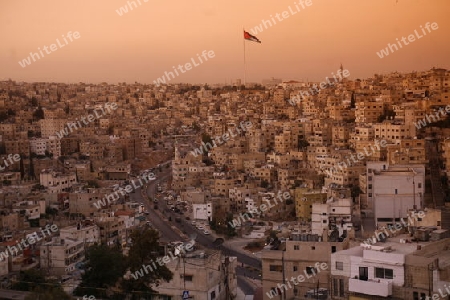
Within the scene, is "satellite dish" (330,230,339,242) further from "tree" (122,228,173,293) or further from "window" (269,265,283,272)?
"tree" (122,228,173,293)

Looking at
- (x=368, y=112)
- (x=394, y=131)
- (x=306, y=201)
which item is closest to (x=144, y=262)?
(x=306, y=201)

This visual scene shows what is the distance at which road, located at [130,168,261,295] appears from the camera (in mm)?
9062

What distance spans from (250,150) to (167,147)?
4.73 m

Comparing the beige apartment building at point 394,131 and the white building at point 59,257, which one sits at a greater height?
Answer: the beige apartment building at point 394,131

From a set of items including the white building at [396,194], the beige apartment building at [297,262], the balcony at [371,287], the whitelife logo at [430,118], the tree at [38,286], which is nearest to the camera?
the balcony at [371,287]

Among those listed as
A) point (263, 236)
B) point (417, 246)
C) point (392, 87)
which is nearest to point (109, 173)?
point (263, 236)

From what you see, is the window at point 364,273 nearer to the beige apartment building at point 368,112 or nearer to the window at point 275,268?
the window at point 275,268

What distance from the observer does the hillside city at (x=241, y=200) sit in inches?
250

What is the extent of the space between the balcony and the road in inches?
112

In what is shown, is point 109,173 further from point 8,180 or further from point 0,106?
point 0,106

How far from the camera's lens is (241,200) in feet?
43.9

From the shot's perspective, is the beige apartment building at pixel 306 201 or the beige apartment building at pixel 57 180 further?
the beige apartment building at pixel 57 180

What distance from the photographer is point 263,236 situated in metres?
11.2

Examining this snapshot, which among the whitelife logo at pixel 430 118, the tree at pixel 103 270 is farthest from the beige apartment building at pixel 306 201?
the tree at pixel 103 270
